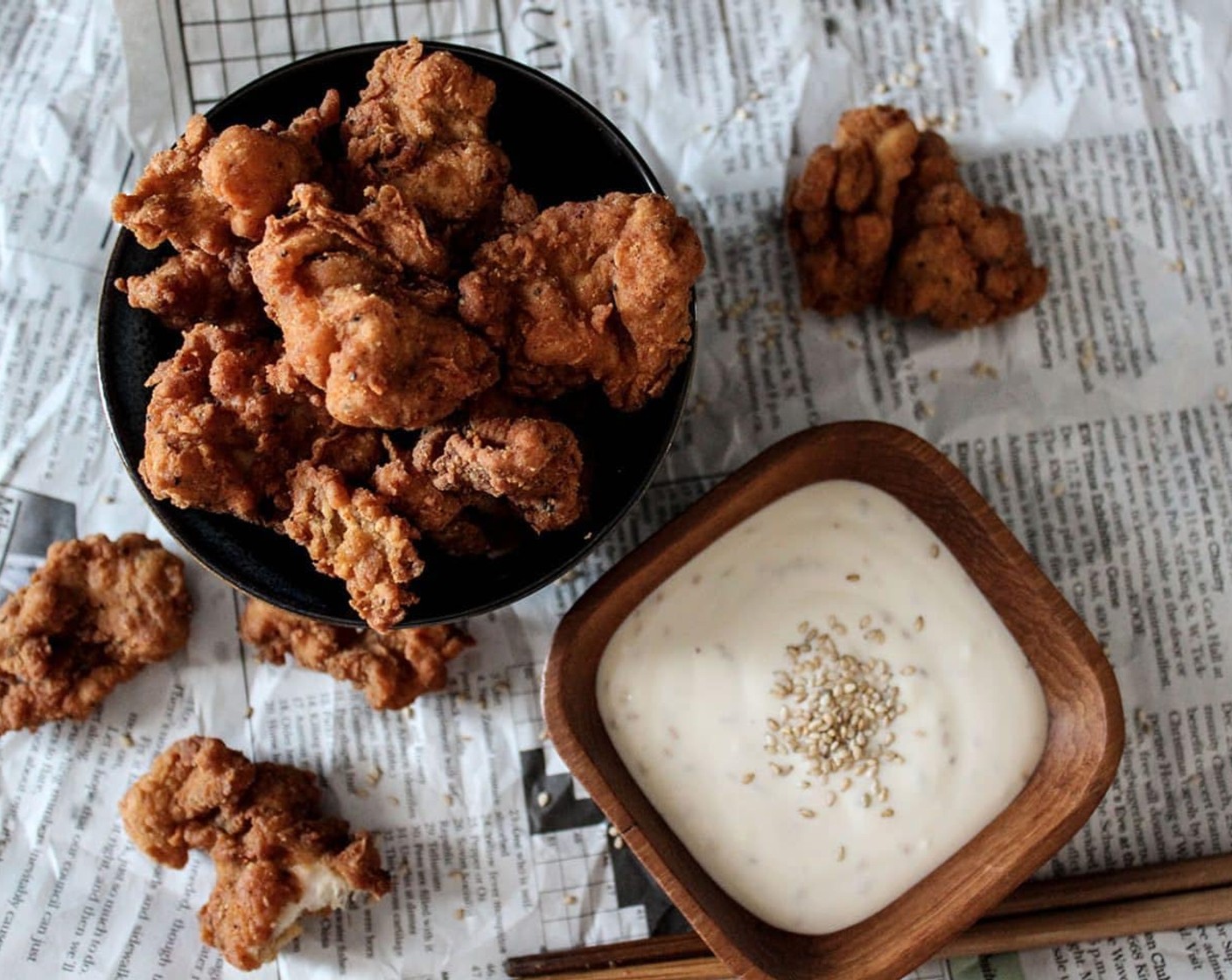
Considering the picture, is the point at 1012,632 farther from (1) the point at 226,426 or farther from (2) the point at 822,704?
(1) the point at 226,426

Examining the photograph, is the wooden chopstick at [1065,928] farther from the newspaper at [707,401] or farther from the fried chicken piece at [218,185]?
the fried chicken piece at [218,185]

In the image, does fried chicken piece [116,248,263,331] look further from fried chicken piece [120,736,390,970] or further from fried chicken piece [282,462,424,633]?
fried chicken piece [120,736,390,970]

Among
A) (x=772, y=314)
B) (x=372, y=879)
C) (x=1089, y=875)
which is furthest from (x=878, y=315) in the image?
(x=372, y=879)

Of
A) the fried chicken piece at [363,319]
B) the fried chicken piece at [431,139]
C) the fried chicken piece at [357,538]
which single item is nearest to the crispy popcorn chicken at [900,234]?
Answer: the fried chicken piece at [431,139]

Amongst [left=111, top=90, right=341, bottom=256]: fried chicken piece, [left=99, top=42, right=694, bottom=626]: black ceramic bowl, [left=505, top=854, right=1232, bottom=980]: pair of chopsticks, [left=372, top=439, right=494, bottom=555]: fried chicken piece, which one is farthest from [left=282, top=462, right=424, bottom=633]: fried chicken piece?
[left=505, top=854, right=1232, bottom=980]: pair of chopsticks

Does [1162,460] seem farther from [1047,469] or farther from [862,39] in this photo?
[862,39]

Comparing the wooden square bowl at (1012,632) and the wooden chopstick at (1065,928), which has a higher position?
the wooden square bowl at (1012,632)
